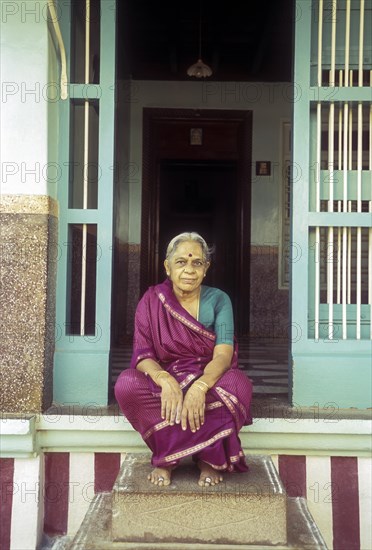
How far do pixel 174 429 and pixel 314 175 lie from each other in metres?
1.61

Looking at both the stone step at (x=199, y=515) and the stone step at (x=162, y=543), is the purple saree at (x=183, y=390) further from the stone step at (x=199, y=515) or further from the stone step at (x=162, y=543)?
the stone step at (x=162, y=543)

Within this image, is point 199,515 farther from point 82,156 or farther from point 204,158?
point 204,158

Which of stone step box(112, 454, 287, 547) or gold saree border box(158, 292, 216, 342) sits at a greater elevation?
gold saree border box(158, 292, 216, 342)

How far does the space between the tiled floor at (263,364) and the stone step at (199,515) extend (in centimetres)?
108

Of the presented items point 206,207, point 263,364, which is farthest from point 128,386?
point 206,207

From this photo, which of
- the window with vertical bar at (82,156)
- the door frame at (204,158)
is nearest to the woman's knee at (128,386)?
the window with vertical bar at (82,156)

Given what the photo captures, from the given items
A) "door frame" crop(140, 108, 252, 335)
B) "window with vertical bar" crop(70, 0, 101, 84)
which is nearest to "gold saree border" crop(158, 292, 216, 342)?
"window with vertical bar" crop(70, 0, 101, 84)

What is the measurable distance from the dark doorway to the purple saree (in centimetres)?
508

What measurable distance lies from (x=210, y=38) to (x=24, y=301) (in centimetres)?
440

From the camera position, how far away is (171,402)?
7.17ft

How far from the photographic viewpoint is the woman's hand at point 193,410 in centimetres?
217

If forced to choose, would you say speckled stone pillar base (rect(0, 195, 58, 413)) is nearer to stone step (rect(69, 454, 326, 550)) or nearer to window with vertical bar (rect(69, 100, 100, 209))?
window with vertical bar (rect(69, 100, 100, 209))

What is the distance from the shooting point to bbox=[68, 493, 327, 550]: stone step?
211cm

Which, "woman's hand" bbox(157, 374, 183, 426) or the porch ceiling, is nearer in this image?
"woman's hand" bbox(157, 374, 183, 426)
